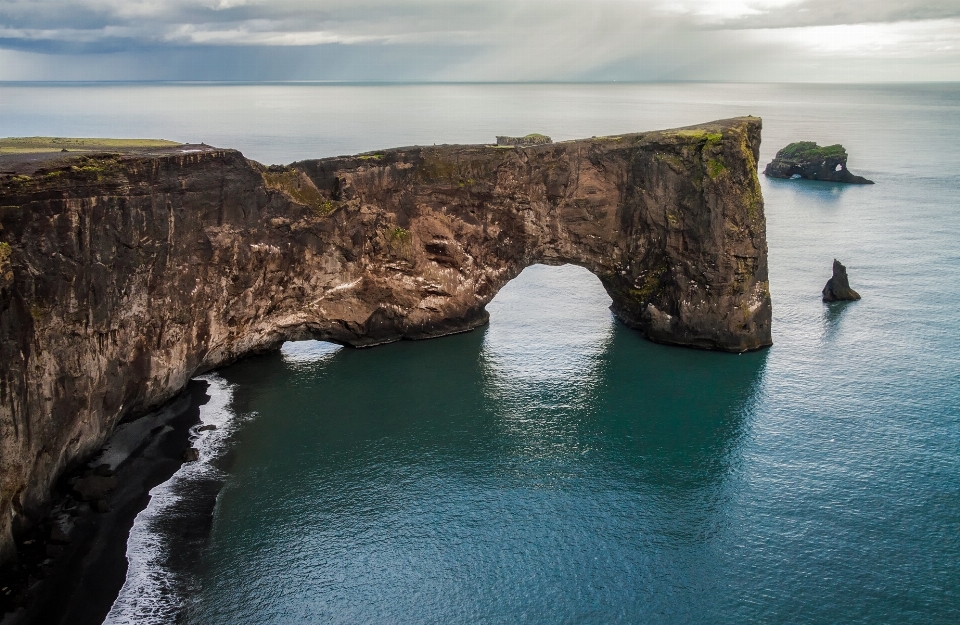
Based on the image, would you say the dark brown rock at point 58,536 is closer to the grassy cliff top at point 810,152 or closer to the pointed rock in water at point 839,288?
the pointed rock in water at point 839,288

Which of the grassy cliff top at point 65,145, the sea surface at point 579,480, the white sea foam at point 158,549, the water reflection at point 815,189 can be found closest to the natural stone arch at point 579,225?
the sea surface at point 579,480

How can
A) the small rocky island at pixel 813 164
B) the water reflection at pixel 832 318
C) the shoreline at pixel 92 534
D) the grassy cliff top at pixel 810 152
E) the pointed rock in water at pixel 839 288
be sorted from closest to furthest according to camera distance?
1. the shoreline at pixel 92 534
2. the water reflection at pixel 832 318
3. the pointed rock in water at pixel 839 288
4. the small rocky island at pixel 813 164
5. the grassy cliff top at pixel 810 152

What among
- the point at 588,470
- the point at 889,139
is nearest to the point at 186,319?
the point at 588,470

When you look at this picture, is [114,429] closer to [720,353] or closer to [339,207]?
[339,207]

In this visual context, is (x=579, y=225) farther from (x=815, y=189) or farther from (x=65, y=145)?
(x=815, y=189)

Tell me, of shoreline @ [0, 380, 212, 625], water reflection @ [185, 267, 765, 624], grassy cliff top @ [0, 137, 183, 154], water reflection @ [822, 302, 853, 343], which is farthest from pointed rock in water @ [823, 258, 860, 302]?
grassy cliff top @ [0, 137, 183, 154]
